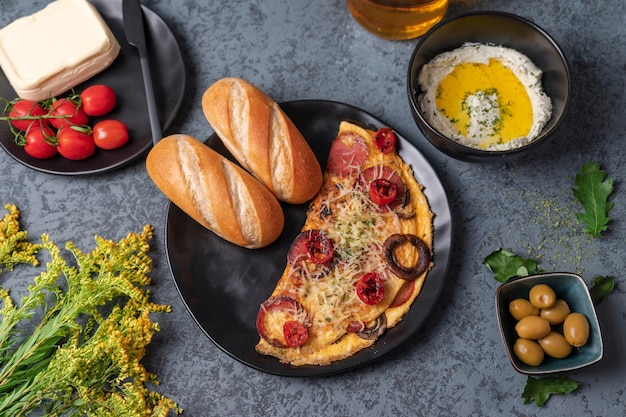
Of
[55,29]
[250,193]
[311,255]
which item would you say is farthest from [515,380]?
[55,29]

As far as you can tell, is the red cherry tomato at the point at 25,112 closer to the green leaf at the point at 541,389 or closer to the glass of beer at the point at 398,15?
the glass of beer at the point at 398,15

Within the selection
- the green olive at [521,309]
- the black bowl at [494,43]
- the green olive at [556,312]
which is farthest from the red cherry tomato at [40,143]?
the green olive at [556,312]

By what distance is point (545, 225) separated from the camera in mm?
3338

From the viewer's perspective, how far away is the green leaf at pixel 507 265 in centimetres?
323

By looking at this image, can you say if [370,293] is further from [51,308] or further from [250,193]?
[51,308]

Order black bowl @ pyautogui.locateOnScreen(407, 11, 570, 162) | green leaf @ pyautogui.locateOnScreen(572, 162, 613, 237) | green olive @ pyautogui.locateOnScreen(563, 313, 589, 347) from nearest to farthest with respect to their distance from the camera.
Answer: green olive @ pyautogui.locateOnScreen(563, 313, 589, 347)
black bowl @ pyautogui.locateOnScreen(407, 11, 570, 162)
green leaf @ pyautogui.locateOnScreen(572, 162, 613, 237)

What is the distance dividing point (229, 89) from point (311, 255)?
0.90m

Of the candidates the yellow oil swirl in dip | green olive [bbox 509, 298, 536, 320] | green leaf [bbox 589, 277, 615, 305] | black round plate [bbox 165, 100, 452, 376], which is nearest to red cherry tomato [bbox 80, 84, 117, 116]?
black round plate [bbox 165, 100, 452, 376]

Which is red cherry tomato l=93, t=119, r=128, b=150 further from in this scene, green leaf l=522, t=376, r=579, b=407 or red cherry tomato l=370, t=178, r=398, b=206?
green leaf l=522, t=376, r=579, b=407

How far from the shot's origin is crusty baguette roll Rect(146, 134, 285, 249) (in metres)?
3.04

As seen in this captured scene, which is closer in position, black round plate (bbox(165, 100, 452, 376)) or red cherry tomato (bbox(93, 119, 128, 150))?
black round plate (bbox(165, 100, 452, 376))

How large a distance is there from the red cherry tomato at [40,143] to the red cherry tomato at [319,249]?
1.41 metres

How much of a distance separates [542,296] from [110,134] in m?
2.25

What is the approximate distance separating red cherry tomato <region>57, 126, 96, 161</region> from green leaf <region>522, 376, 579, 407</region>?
2.48m
